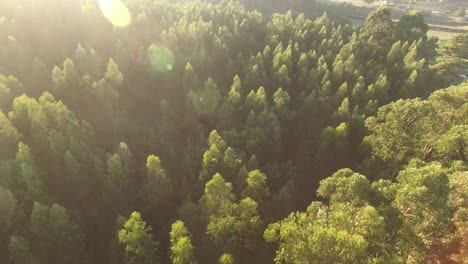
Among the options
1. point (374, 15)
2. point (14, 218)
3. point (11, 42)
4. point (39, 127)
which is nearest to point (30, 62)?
point (11, 42)

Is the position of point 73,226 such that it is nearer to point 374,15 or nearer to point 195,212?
point 195,212

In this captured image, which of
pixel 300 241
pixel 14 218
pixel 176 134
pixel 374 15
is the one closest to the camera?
pixel 300 241

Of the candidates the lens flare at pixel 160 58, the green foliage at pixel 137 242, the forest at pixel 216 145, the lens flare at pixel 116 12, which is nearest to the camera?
the forest at pixel 216 145

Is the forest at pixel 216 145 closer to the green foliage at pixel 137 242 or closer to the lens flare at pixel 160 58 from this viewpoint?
the green foliage at pixel 137 242

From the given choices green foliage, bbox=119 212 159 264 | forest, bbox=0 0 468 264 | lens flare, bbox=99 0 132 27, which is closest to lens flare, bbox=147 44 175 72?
forest, bbox=0 0 468 264

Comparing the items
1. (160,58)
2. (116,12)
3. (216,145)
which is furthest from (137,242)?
(116,12)

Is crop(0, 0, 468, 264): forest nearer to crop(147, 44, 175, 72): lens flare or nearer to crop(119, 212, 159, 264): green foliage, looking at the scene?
crop(119, 212, 159, 264): green foliage

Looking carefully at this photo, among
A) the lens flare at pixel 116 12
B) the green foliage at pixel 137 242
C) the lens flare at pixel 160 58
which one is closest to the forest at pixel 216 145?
the green foliage at pixel 137 242
